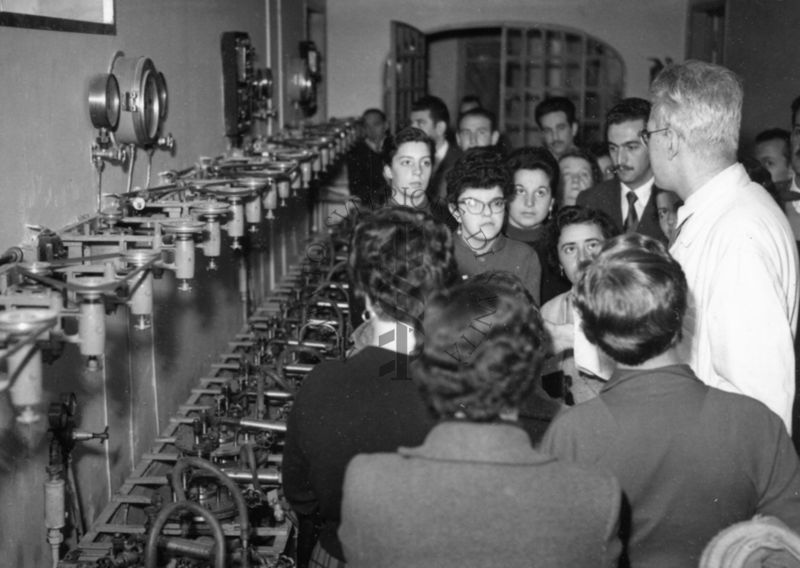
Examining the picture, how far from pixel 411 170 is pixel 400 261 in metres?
1.57

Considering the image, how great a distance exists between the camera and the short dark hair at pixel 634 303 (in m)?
1.55

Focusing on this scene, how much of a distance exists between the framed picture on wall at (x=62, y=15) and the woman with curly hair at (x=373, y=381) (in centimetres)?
120

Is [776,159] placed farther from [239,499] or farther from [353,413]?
[353,413]

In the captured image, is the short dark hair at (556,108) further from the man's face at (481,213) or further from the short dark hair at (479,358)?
the short dark hair at (479,358)

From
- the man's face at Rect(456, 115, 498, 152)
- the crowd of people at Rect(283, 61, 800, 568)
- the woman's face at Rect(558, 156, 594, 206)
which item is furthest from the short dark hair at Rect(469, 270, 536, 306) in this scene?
the man's face at Rect(456, 115, 498, 152)

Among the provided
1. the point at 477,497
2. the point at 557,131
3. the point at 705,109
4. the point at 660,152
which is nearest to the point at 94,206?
the point at 660,152

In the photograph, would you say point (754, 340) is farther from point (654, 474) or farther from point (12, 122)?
point (12, 122)

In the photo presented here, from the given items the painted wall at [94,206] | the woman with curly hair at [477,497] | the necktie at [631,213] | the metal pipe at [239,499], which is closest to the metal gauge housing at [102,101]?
the painted wall at [94,206]

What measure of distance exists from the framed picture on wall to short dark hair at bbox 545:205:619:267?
65.0 inches

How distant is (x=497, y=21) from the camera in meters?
8.80

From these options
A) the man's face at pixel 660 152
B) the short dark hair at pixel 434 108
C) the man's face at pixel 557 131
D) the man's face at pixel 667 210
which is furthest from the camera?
the man's face at pixel 557 131

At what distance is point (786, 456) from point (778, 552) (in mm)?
209

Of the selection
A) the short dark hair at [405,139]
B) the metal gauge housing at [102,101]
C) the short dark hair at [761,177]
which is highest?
the metal gauge housing at [102,101]

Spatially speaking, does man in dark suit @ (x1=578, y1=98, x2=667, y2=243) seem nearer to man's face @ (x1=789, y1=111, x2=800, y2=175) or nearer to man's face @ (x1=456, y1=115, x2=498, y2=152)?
man's face @ (x1=789, y1=111, x2=800, y2=175)
